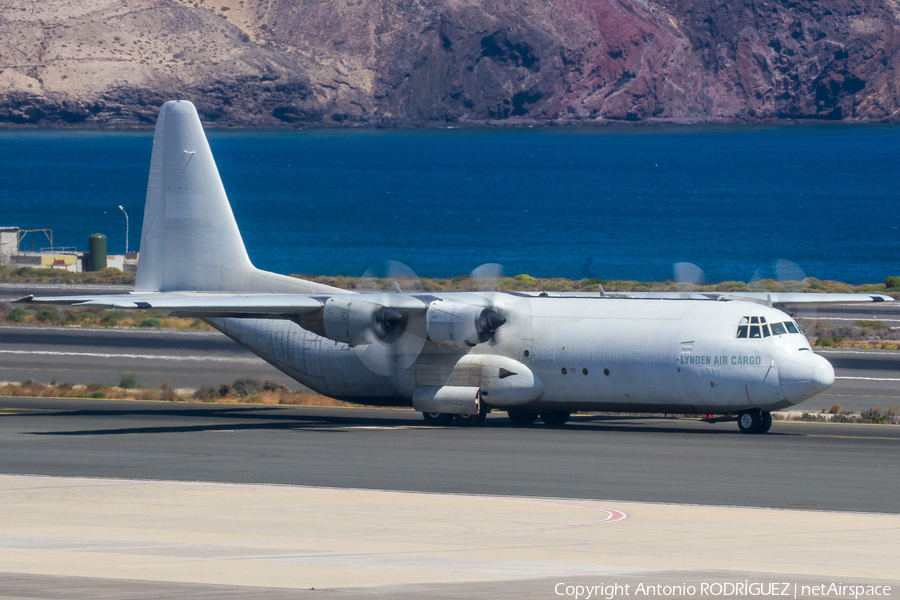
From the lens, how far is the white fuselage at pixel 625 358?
28562 mm

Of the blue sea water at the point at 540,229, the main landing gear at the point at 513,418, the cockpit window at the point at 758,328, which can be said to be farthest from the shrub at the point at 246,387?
the blue sea water at the point at 540,229

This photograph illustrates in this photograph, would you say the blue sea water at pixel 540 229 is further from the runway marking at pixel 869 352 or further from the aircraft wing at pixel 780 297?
the aircraft wing at pixel 780 297

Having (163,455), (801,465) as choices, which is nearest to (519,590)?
(801,465)

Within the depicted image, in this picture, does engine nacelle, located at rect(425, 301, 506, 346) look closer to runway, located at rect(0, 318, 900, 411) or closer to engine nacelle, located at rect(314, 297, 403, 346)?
engine nacelle, located at rect(314, 297, 403, 346)

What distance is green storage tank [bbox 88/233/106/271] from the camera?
86706 mm

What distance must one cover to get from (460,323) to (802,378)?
28.7 feet

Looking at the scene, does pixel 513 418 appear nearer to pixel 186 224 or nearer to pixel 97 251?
pixel 186 224

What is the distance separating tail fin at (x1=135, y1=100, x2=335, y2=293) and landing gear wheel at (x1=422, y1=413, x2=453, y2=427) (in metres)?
7.30

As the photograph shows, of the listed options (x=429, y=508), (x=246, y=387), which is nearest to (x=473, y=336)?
(x=429, y=508)

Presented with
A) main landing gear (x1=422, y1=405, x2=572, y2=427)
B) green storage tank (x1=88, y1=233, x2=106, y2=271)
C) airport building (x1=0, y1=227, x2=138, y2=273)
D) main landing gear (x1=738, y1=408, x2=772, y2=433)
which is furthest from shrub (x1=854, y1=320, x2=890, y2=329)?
green storage tank (x1=88, y1=233, x2=106, y2=271)

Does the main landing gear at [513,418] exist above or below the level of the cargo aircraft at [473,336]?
below

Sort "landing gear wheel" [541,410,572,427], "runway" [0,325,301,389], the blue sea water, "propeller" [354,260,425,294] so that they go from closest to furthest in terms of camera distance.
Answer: "propeller" [354,260,425,294]
"landing gear wheel" [541,410,572,427]
"runway" [0,325,301,389]
the blue sea water

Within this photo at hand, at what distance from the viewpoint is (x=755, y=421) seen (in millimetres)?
29453

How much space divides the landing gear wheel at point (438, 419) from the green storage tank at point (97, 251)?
5957 cm
